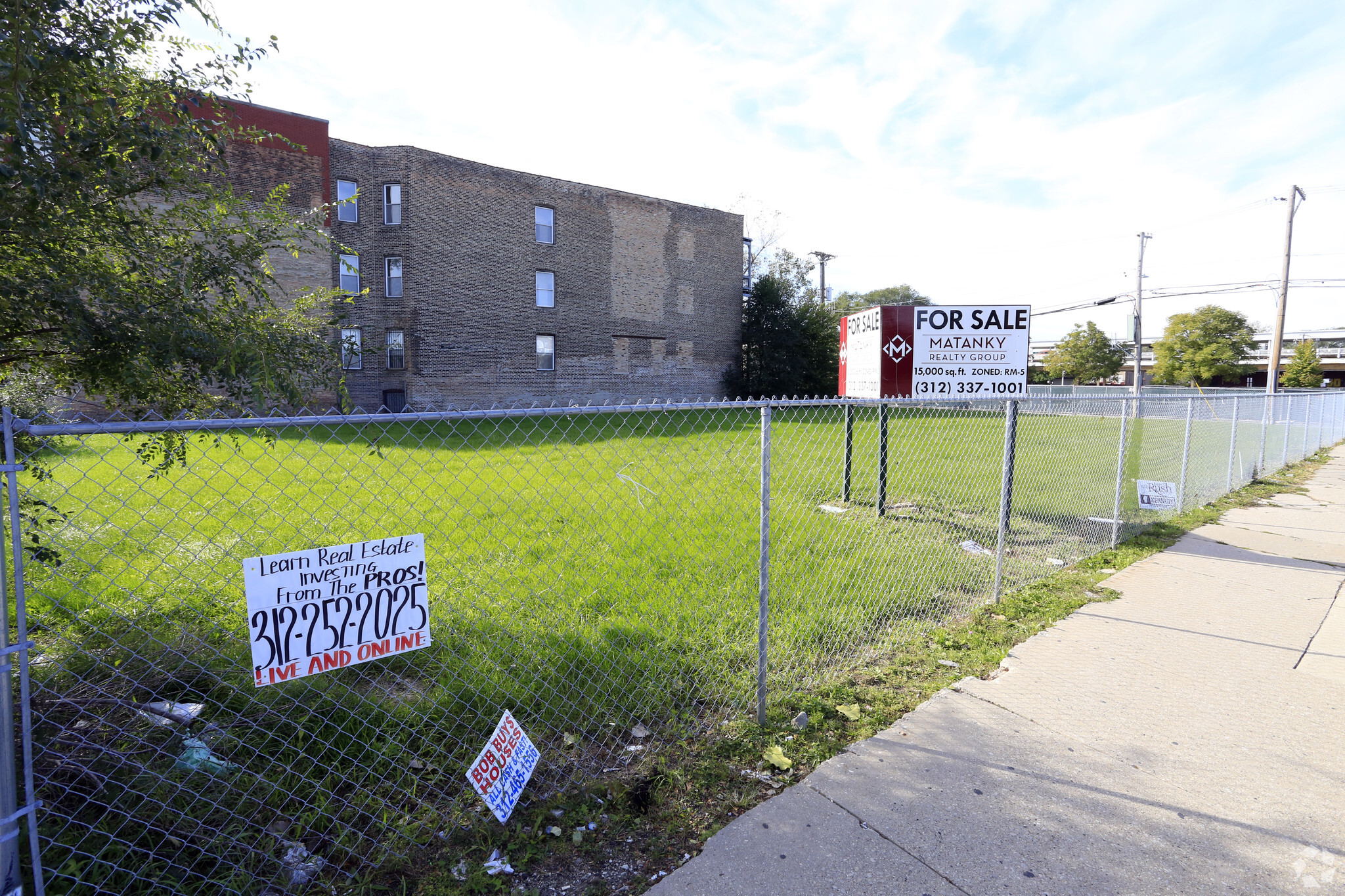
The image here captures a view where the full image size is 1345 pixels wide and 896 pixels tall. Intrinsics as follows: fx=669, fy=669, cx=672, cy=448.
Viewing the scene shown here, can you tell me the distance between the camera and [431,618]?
4695 millimetres

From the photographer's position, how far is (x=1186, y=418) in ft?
26.7

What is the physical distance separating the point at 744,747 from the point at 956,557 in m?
4.30

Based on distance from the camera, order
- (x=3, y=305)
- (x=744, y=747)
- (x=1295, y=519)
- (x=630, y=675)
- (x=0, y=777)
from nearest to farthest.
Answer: (x=0, y=777), (x=3, y=305), (x=744, y=747), (x=630, y=675), (x=1295, y=519)

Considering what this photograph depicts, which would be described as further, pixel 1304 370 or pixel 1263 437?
pixel 1304 370

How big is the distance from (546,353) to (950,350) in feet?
71.3

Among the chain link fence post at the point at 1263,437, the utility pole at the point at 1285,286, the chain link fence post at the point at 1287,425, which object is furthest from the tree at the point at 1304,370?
the chain link fence post at the point at 1263,437

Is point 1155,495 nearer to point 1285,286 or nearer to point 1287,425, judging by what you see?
point 1287,425

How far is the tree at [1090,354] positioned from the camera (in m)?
51.5

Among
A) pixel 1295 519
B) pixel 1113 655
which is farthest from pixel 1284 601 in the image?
pixel 1295 519

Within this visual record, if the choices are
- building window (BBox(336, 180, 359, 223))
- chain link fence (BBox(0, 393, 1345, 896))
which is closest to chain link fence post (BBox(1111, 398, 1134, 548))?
chain link fence (BBox(0, 393, 1345, 896))

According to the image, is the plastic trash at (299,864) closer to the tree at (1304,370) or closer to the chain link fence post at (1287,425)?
the chain link fence post at (1287,425)

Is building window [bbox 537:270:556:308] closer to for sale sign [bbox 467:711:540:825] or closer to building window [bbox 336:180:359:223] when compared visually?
building window [bbox 336:180:359:223]

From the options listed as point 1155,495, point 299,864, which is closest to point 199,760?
point 299,864

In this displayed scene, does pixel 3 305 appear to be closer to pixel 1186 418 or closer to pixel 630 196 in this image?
pixel 1186 418
